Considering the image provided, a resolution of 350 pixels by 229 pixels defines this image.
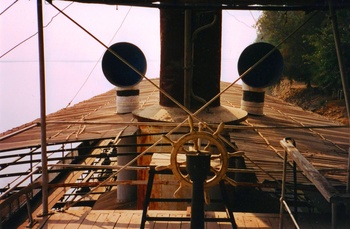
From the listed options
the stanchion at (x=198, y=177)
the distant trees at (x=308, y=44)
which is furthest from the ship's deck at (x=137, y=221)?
the distant trees at (x=308, y=44)

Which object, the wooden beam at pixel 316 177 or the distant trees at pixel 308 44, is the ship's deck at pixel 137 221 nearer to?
the wooden beam at pixel 316 177

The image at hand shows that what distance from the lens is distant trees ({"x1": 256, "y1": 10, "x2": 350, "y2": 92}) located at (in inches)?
990

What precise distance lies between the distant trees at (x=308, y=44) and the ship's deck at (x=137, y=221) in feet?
73.9

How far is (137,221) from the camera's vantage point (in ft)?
14.2

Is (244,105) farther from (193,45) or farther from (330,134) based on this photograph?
(193,45)

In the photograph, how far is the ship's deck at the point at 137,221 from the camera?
13.8 ft

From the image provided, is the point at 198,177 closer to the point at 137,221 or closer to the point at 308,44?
the point at 137,221

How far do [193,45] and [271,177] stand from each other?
307cm

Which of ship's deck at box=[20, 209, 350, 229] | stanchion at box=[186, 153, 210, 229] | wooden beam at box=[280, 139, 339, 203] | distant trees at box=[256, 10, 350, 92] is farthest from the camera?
distant trees at box=[256, 10, 350, 92]

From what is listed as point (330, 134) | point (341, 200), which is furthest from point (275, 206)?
point (341, 200)

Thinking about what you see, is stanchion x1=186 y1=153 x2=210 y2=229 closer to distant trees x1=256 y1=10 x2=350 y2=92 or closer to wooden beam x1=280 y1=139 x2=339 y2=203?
wooden beam x1=280 y1=139 x2=339 y2=203

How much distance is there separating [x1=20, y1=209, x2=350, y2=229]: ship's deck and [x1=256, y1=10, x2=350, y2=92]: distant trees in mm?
22521

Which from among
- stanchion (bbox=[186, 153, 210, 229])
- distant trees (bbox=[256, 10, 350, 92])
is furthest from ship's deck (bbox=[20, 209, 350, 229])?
distant trees (bbox=[256, 10, 350, 92])

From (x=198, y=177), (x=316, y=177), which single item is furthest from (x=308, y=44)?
(x=316, y=177)
